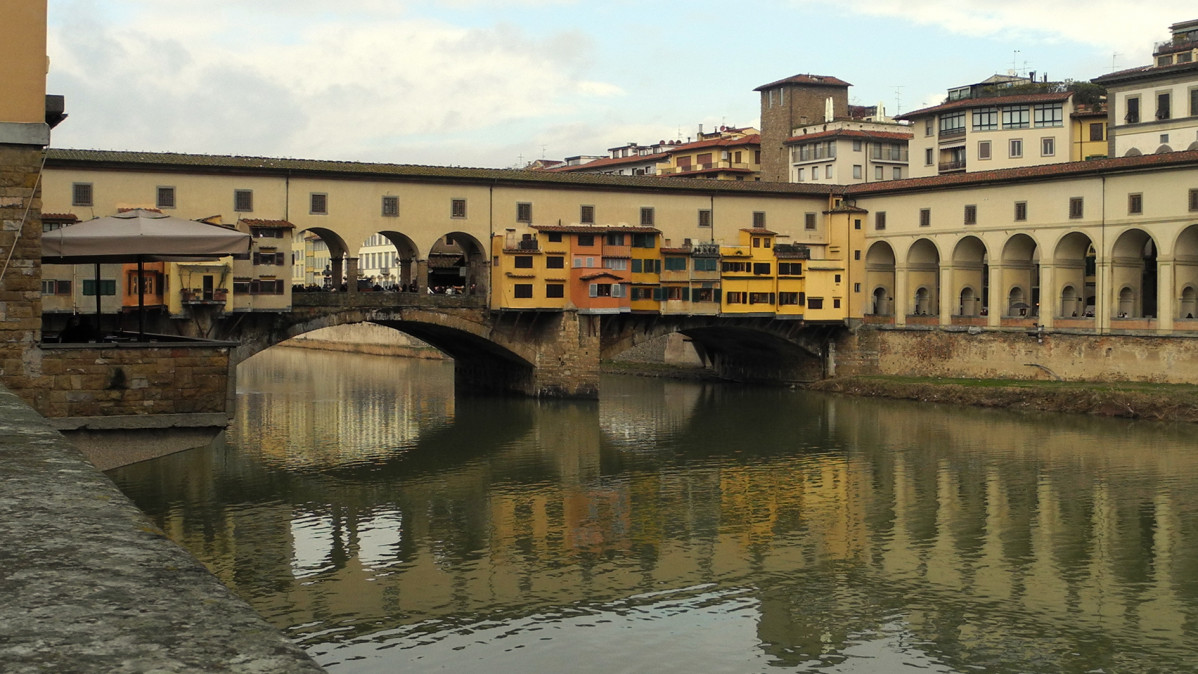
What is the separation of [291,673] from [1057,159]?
64619 millimetres

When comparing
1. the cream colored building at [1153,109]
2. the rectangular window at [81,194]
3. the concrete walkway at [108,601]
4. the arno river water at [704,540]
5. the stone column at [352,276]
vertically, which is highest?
the cream colored building at [1153,109]

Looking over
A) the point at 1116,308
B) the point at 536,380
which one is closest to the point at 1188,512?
the point at 1116,308

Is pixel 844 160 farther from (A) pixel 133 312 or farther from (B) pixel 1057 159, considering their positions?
(A) pixel 133 312

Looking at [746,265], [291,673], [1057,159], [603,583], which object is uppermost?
[1057,159]

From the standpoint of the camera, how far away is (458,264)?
172ft

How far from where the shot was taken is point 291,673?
3553 millimetres

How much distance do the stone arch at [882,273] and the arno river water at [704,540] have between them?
1571cm

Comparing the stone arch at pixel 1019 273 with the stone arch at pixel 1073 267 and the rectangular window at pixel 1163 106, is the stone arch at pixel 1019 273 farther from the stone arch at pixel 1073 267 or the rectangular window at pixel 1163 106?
the rectangular window at pixel 1163 106

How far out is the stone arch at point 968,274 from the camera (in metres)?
50.3

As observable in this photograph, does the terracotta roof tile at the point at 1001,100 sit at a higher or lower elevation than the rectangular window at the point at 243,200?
higher

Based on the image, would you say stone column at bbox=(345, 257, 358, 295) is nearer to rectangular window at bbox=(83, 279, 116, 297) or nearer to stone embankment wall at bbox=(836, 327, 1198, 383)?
rectangular window at bbox=(83, 279, 116, 297)

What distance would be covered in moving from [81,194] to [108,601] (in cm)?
3776

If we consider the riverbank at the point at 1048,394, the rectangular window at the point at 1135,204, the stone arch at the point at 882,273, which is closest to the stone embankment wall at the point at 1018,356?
the riverbank at the point at 1048,394

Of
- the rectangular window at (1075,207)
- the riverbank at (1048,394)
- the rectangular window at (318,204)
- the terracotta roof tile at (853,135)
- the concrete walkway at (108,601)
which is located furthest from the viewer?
the terracotta roof tile at (853,135)
